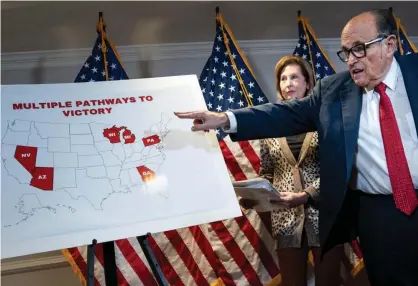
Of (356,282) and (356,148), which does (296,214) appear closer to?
(356,148)

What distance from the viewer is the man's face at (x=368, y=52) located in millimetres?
1483

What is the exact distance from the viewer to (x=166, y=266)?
8.57 feet

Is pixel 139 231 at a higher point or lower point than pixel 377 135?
lower

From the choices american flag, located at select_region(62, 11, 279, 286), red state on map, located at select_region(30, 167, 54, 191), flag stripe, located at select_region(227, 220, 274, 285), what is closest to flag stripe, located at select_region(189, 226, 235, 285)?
american flag, located at select_region(62, 11, 279, 286)

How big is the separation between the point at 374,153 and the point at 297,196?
0.55 metres

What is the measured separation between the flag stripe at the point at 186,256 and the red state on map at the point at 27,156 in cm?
124

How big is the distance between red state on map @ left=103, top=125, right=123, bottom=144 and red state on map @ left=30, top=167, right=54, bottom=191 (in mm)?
230

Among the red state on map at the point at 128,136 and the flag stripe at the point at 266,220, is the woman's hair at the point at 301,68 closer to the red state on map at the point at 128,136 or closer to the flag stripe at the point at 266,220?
the flag stripe at the point at 266,220

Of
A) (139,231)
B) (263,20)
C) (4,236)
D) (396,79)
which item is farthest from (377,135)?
(263,20)

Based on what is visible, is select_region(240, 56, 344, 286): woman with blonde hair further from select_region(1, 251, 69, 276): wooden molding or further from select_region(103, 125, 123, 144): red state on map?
select_region(1, 251, 69, 276): wooden molding

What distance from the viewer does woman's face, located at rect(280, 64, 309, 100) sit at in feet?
7.16

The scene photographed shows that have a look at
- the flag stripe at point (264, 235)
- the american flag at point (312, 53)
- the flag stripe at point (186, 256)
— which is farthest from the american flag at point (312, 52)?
the flag stripe at point (186, 256)

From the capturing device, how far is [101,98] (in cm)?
174

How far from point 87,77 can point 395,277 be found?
199 centimetres
